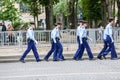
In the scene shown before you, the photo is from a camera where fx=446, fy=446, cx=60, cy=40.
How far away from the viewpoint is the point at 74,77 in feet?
45.3

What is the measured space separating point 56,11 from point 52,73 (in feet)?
214

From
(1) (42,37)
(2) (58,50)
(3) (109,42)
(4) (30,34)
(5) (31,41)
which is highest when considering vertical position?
(4) (30,34)

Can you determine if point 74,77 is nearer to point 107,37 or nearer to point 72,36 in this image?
point 107,37

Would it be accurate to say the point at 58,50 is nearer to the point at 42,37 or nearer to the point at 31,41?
the point at 31,41

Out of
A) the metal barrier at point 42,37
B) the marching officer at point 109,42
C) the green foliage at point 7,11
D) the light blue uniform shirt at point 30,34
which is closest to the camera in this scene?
the light blue uniform shirt at point 30,34

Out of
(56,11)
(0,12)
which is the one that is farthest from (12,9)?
(56,11)

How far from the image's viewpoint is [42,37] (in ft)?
82.1

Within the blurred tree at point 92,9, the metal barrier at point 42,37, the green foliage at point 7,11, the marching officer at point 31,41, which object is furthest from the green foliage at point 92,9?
the marching officer at point 31,41

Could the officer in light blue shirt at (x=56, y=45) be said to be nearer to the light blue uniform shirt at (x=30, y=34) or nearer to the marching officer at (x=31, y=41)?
the marching officer at (x=31, y=41)

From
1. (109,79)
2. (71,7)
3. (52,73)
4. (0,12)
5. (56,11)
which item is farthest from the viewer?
(56,11)

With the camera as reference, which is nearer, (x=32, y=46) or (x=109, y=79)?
(x=109, y=79)

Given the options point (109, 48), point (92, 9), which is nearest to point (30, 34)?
point (109, 48)

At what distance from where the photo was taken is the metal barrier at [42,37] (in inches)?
968

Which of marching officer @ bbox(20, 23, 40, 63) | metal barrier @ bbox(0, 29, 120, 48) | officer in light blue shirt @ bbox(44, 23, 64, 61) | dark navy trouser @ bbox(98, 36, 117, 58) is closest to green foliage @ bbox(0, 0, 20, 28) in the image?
metal barrier @ bbox(0, 29, 120, 48)
